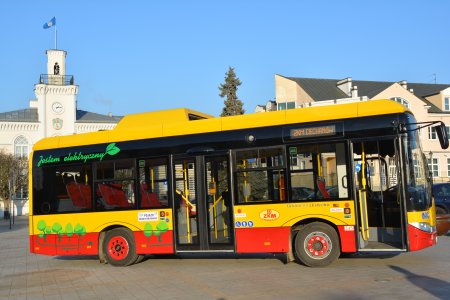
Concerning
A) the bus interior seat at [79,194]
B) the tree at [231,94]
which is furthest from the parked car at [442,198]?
the tree at [231,94]

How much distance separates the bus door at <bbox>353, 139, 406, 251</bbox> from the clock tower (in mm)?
47535

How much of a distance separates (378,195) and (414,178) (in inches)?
32.7

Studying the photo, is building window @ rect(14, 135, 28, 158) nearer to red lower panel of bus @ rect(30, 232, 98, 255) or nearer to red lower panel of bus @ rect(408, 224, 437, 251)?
red lower panel of bus @ rect(30, 232, 98, 255)

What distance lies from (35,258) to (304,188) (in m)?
9.08

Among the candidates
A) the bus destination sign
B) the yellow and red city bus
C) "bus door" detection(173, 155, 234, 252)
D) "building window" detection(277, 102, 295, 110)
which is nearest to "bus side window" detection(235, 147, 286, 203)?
the yellow and red city bus


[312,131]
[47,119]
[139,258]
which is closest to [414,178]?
[312,131]

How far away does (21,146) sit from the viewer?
174 ft

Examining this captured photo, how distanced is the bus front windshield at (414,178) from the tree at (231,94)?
3903cm

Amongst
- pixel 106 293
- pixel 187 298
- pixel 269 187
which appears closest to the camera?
pixel 187 298

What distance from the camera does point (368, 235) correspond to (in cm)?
1025

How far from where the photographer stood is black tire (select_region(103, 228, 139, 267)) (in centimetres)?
1205

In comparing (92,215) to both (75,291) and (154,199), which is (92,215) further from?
(75,291)

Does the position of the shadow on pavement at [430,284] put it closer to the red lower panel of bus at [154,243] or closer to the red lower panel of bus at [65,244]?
the red lower panel of bus at [154,243]

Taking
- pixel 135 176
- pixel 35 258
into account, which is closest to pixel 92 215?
pixel 135 176
